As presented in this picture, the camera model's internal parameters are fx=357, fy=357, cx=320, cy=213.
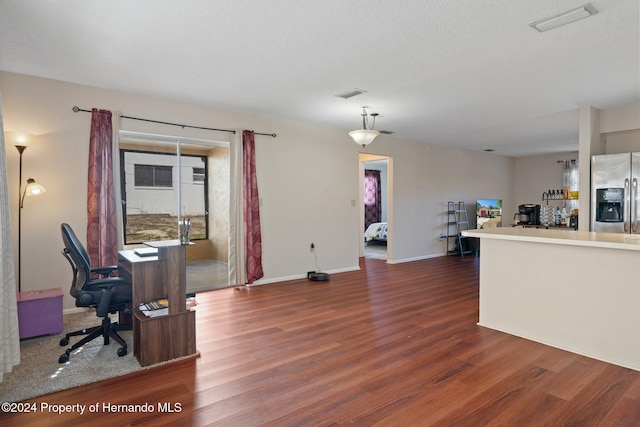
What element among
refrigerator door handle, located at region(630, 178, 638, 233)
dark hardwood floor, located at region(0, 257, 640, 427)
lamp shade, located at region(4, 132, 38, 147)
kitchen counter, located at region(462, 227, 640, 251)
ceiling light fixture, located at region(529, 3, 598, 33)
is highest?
ceiling light fixture, located at region(529, 3, 598, 33)

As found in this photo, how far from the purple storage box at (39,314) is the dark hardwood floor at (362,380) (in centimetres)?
132

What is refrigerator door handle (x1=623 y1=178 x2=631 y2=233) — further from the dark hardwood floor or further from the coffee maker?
the coffee maker

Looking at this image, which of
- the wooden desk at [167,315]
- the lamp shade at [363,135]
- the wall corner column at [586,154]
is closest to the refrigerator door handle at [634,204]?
the wall corner column at [586,154]

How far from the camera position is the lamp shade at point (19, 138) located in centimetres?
364

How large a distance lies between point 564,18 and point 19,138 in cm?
504

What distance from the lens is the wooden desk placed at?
2.80 m

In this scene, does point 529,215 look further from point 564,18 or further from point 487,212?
point 564,18

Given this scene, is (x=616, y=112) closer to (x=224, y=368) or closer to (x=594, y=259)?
(x=594, y=259)

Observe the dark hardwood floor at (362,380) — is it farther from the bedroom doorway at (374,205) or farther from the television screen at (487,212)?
the bedroom doorway at (374,205)

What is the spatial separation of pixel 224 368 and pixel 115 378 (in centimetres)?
77

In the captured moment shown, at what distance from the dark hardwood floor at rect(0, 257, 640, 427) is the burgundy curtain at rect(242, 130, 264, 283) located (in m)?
1.32

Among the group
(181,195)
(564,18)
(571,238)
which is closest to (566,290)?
(571,238)

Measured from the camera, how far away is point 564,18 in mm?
2656

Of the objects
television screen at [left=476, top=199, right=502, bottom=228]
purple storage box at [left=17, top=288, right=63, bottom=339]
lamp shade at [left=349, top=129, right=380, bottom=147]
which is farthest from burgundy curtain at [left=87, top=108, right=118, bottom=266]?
television screen at [left=476, top=199, right=502, bottom=228]
